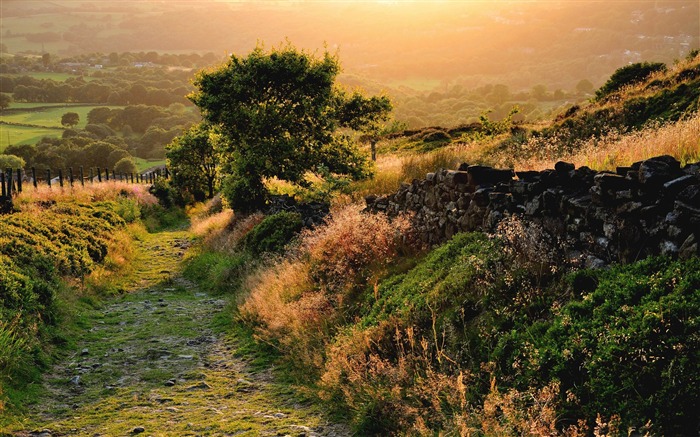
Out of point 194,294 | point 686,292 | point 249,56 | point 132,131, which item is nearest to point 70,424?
point 686,292

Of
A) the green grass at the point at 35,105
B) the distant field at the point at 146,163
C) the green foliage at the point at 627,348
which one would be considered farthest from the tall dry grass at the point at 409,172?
the green grass at the point at 35,105

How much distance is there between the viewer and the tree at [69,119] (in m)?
122

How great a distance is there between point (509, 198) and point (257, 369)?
4908mm

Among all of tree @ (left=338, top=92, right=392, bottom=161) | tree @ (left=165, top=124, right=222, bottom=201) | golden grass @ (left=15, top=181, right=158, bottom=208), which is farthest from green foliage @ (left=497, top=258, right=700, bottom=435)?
tree @ (left=165, top=124, right=222, bottom=201)

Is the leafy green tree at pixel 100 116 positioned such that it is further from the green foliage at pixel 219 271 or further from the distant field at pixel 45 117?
the green foliage at pixel 219 271

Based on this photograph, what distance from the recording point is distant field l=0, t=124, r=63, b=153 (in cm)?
9871

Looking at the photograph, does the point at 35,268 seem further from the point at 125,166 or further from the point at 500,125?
the point at 125,166

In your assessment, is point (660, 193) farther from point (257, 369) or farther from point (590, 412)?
point (257, 369)

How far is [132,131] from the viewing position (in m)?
132

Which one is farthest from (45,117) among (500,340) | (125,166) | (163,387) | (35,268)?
(500,340)

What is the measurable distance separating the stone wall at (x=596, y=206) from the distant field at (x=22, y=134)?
330ft

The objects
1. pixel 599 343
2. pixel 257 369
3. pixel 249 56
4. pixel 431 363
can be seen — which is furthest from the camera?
pixel 249 56

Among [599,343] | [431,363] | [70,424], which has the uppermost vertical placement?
[599,343]

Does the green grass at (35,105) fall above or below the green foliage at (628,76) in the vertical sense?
above
